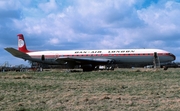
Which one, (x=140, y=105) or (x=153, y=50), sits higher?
(x=153, y=50)

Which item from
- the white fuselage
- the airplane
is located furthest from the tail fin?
the white fuselage

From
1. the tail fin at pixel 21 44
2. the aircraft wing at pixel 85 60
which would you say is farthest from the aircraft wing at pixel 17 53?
the aircraft wing at pixel 85 60

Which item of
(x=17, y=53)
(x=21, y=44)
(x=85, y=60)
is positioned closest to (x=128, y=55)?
(x=85, y=60)

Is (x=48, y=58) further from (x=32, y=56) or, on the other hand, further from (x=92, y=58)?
(x=92, y=58)

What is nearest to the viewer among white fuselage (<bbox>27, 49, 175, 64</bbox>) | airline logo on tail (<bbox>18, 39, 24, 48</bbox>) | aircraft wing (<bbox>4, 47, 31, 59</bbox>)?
white fuselage (<bbox>27, 49, 175, 64</bbox>)

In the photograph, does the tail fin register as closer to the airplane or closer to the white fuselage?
the airplane

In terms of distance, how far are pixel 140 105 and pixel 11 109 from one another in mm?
3745

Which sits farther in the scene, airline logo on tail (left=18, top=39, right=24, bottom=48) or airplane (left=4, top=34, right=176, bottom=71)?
airline logo on tail (left=18, top=39, right=24, bottom=48)

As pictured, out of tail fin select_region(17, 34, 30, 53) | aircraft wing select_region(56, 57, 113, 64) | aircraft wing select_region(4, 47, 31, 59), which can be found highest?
tail fin select_region(17, 34, 30, 53)

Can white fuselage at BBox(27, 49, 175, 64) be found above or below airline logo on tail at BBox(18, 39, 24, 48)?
below

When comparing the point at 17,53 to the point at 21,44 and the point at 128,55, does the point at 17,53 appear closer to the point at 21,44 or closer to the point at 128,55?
the point at 21,44

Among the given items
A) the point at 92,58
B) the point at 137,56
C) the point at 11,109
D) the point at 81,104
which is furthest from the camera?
the point at 92,58

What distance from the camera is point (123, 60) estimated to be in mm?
38156

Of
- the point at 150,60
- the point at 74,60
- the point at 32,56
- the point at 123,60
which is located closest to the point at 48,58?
the point at 32,56
